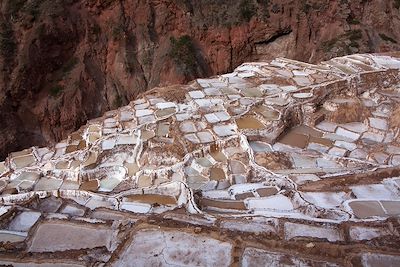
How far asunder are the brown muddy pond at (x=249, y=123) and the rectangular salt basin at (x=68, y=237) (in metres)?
3.54

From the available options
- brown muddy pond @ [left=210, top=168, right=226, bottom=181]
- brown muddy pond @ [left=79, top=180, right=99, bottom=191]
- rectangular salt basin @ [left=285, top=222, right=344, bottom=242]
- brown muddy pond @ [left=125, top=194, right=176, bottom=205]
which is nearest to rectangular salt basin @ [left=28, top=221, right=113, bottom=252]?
rectangular salt basin @ [left=285, top=222, right=344, bottom=242]

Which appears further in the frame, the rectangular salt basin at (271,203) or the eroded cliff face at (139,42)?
the eroded cliff face at (139,42)

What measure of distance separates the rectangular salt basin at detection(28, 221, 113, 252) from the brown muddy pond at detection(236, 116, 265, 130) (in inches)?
139

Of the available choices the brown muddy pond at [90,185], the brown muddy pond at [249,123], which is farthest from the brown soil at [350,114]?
the brown muddy pond at [90,185]

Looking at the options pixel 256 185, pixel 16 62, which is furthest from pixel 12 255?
pixel 16 62

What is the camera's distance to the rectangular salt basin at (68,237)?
334 centimetres

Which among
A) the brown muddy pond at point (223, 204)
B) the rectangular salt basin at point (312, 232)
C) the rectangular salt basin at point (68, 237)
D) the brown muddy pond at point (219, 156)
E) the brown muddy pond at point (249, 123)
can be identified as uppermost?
the rectangular salt basin at point (68, 237)

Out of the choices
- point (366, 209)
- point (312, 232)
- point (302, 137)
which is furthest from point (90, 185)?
point (366, 209)

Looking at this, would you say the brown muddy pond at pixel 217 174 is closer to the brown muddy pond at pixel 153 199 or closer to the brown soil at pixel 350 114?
the brown muddy pond at pixel 153 199

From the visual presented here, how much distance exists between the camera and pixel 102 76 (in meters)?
20.7

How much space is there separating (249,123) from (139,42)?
15725 mm

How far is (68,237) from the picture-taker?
11.4 ft

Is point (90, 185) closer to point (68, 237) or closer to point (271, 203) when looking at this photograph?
point (68, 237)

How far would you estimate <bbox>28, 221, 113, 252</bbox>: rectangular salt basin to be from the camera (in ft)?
11.0
